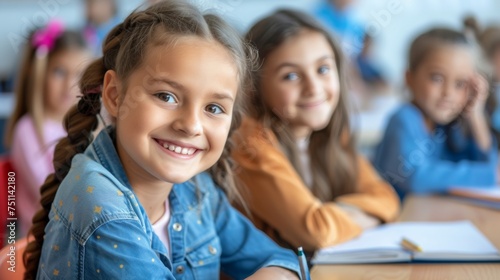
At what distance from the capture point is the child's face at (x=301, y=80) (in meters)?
1.42

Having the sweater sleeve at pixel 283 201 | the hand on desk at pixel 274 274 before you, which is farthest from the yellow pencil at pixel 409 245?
the hand on desk at pixel 274 274

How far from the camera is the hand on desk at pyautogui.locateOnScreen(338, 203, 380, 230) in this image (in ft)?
4.71

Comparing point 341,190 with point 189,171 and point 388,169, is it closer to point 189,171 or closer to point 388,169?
point 388,169

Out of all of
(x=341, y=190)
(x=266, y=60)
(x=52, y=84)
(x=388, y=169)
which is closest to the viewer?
(x=266, y=60)

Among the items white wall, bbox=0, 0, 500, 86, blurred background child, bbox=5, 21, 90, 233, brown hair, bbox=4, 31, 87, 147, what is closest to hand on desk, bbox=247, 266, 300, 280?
blurred background child, bbox=5, 21, 90, 233

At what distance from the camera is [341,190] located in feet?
5.40

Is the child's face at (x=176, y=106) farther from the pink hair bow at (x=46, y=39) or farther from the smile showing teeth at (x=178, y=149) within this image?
the pink hair bow at (x=46, y=39)

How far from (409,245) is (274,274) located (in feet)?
0.97

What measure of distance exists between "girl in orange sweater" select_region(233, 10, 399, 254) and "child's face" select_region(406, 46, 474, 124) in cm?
43

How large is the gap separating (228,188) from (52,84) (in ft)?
3.97

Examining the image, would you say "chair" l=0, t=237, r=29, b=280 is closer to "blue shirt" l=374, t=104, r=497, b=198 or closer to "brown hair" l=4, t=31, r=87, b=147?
"brown hair" l=4, t=31, r=87, b=147

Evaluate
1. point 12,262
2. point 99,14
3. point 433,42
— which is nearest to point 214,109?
point 12,262

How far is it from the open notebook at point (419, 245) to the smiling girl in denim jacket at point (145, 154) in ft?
0.44

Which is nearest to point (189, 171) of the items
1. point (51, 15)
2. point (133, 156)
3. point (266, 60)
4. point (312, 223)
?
point (133, 156)
